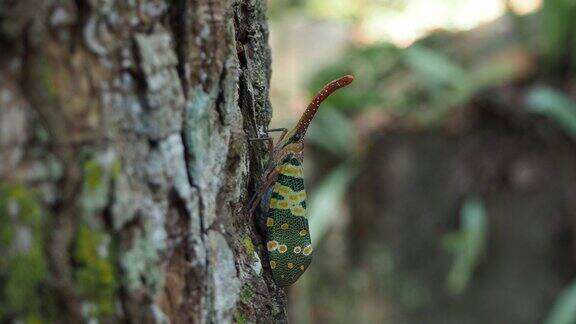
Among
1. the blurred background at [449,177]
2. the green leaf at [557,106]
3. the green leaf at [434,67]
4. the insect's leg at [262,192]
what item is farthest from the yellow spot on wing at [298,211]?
the green leaf at [434,67]

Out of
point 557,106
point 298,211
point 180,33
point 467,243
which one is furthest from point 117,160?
point 467,243

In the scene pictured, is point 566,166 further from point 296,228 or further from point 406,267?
point 296,228

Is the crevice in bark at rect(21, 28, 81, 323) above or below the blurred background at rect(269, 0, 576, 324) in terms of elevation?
above

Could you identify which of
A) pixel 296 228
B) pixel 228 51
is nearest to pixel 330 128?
pixel 296 228

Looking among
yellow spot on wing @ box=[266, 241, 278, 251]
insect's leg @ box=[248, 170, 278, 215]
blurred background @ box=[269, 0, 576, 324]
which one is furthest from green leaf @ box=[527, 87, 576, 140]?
→ yellow spot on wing @ box=[266, 241, 278, 251]

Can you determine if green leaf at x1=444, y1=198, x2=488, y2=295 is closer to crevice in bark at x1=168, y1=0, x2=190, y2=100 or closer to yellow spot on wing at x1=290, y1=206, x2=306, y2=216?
yellow spot on wing at x1=290, y1=206, x2=306, y2=216

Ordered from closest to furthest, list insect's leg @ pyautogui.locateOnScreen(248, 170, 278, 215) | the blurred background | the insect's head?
insect's leg @ pyautogui.locateOnScreen(248, 170, 278, 215), the insect's head, the blurred background
